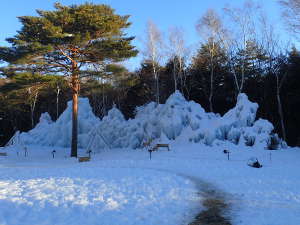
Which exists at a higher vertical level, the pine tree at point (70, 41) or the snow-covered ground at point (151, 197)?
the pine tree at point (70, 41)

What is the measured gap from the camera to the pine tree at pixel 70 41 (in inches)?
723

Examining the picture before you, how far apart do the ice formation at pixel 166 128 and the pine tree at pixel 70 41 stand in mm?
5004

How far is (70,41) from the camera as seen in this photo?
18734mm

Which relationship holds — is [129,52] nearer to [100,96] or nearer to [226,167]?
[226,167]

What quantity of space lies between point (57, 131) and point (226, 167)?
19.1 meters

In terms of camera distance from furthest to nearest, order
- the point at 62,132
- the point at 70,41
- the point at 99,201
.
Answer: the point at 62,132
the point at 70,41
the point at 99,201

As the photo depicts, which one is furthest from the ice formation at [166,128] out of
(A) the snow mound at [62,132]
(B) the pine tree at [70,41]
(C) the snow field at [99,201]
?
(C) the snow field at [99,201]

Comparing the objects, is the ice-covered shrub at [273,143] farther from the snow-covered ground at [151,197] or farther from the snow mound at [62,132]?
the snow mound at [62,132]

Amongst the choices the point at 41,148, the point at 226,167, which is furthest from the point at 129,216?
the point at 41,148

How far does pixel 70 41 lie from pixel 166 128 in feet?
32.2

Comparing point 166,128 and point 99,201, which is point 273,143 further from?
point 99,201

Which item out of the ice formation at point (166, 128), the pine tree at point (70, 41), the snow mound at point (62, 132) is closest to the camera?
the pine tree at point (70, 41)

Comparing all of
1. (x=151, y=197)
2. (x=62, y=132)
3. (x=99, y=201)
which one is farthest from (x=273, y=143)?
(x=62, y=132)

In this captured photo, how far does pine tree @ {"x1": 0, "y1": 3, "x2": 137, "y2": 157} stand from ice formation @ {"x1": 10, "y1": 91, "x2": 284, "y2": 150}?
500 centimetres
